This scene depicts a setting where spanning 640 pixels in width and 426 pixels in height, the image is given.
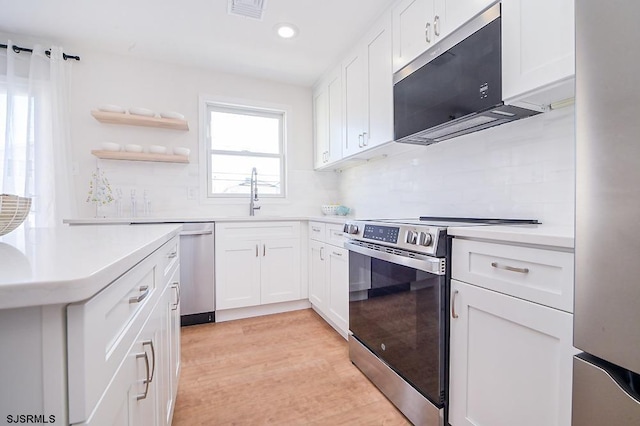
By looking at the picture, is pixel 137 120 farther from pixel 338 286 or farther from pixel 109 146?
pixel 338 286

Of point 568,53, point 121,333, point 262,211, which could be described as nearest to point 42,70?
point 262,211

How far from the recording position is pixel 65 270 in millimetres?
453

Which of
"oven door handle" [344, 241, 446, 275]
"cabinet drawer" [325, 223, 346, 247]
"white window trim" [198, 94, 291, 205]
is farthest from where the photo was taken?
"white window trim" [198, 94, 291, 205]

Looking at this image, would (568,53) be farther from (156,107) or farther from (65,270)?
(156,107)

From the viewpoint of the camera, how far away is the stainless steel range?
1.26 meters

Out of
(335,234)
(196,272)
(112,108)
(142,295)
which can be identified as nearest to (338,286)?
(335,234)

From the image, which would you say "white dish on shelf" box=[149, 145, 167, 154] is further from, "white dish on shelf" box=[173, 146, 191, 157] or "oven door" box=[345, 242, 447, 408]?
"oven door" box=[345, 242, 447, 408]

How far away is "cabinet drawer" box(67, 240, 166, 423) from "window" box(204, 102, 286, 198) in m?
2.63

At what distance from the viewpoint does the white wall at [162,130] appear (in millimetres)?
2751

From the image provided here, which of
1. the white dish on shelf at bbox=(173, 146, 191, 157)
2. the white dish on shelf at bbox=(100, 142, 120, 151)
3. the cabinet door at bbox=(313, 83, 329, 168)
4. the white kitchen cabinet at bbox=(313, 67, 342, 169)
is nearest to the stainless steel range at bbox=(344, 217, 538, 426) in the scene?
the white kitchen cabinet at bbox=(313, 67, 342, 169)

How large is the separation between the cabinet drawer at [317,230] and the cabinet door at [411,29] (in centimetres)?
135

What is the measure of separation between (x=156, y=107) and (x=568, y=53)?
3202mm

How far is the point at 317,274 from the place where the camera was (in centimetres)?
274

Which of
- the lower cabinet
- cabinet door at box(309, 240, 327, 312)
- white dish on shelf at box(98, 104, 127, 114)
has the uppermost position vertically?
white dish on shelf at box(98, 104, 127, 114)
